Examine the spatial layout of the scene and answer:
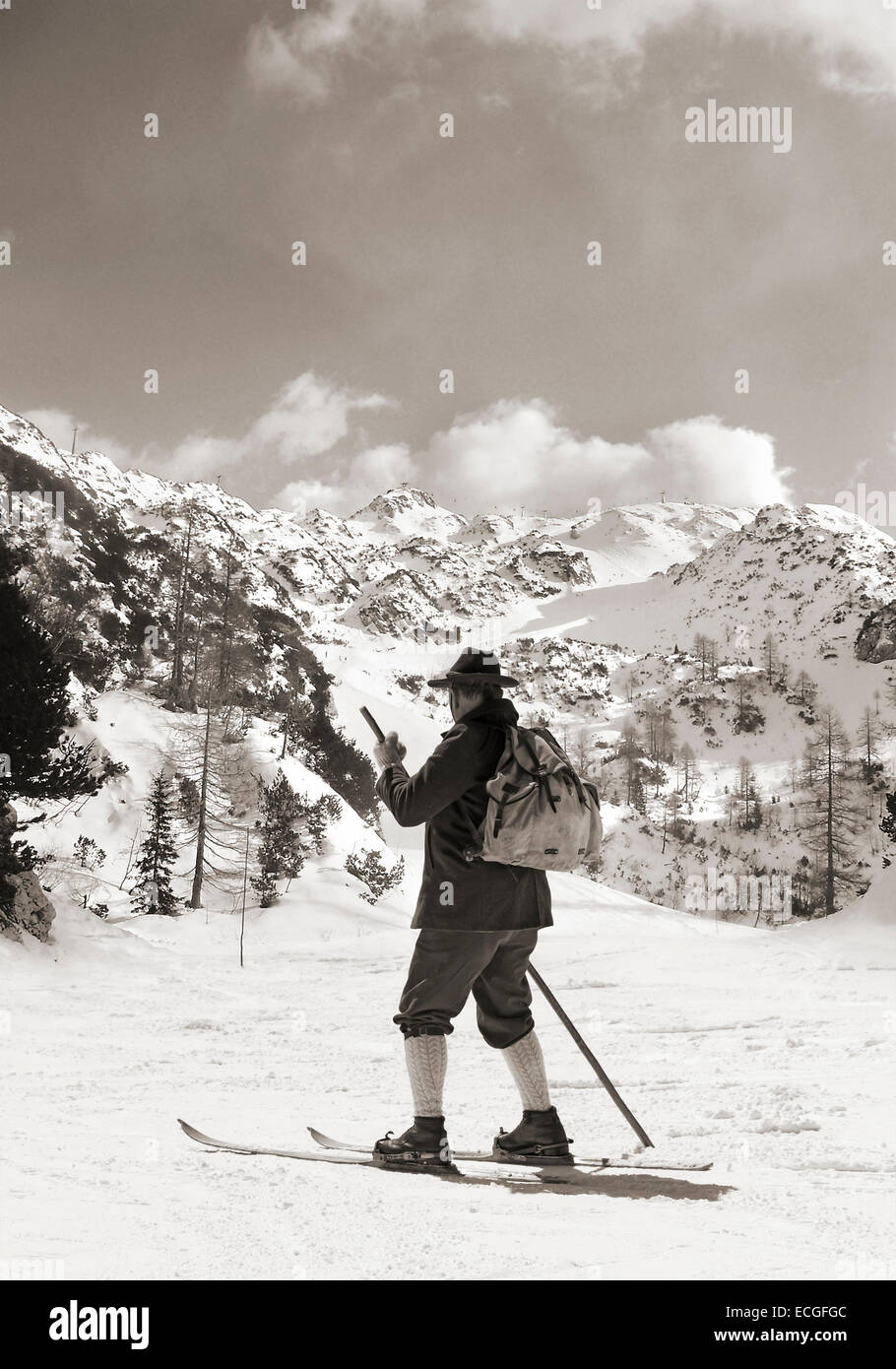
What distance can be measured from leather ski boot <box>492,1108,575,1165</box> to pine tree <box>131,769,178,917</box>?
26.5 m

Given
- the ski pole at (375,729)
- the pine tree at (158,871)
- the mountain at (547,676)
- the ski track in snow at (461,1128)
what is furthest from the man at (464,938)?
the pine tree at (158,871)

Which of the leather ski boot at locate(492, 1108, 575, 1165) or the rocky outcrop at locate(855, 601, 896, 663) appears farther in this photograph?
the rocky outcrop at locate(855, 601, 896, 663)

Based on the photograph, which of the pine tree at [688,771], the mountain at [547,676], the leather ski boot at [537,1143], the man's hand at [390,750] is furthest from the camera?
the pine tree at [688,771]

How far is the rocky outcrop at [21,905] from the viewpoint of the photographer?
15.4 meters

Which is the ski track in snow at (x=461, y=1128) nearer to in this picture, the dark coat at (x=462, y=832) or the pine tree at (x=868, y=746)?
the dark coat at (x=462, y=832)

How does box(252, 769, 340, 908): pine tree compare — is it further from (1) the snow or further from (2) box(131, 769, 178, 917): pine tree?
(1) the snow

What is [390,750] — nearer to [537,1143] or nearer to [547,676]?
[537,1143]

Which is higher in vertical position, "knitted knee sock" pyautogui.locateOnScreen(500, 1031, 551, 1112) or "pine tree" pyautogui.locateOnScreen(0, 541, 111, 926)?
"pine tree" pyautogui.locateOnScreen(0, 541, 111, 926)

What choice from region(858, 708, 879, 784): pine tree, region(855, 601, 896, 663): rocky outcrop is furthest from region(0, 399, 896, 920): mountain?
region(858, 708, 879, 784): pine tree

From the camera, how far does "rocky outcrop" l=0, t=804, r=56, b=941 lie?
15352mm

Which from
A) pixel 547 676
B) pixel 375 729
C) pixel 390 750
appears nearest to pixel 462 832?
pixel 390 750

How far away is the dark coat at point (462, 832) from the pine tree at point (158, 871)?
26658 millimetres

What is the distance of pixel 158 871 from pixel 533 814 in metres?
28.4

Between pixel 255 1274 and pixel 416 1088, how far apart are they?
1553mm
